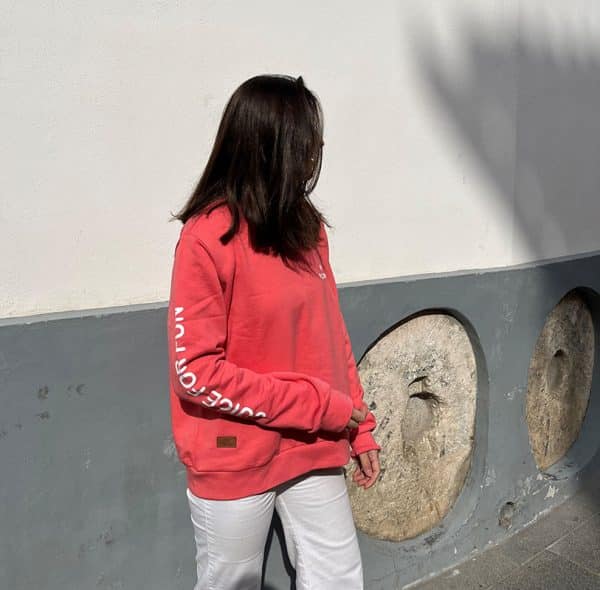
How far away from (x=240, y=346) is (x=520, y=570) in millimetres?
2317

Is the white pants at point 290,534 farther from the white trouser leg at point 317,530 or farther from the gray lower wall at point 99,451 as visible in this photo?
the gray lower wall at point 99,451

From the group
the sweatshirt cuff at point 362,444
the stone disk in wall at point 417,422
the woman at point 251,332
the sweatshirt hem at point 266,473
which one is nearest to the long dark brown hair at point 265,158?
the woman at point 251,332

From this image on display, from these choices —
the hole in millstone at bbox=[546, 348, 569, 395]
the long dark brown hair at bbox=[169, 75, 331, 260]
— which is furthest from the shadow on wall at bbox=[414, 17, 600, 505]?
the long dark brown hair at bbox=[169, 75, 331, 260]

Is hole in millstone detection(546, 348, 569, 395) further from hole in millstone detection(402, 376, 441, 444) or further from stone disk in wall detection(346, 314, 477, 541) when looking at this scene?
hole in millstone detection(402, 376, 441, 444)

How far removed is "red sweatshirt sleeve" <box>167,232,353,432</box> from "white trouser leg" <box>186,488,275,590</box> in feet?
0.74

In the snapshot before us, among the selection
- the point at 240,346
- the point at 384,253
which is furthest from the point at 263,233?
the point at 384,253

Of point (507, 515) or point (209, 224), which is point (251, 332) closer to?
point (209, 224)

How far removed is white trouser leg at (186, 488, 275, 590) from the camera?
1815mm

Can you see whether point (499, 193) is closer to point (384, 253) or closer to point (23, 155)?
point (384, 253)

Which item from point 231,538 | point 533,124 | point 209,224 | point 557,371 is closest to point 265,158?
point 209,224

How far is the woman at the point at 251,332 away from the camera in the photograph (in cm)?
169

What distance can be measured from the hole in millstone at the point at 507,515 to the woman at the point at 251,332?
2.06 metres

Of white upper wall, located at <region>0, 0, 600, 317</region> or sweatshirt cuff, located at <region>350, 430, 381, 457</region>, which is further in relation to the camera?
sweatshirt cuff, located at <region>350, 430, 381, 457</region>

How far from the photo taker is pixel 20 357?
194cm
